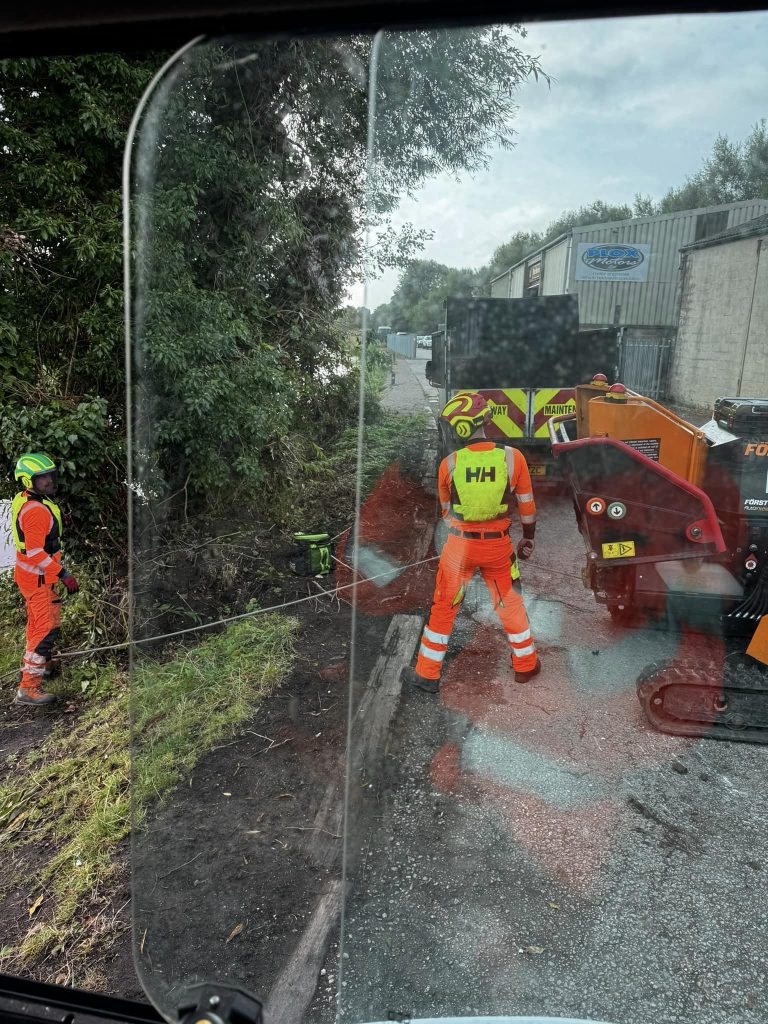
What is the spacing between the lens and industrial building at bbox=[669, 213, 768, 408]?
6.03 ft

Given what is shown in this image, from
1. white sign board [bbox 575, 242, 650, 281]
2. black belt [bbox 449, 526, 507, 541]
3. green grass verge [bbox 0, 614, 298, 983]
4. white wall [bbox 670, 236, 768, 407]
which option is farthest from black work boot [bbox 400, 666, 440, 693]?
white sign board [bbox 575, 242, 650, 281]

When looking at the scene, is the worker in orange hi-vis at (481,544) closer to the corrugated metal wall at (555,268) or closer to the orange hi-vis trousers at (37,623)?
the corrugated metal wall at (555,268)

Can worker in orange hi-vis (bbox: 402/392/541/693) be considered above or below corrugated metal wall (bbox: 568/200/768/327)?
below

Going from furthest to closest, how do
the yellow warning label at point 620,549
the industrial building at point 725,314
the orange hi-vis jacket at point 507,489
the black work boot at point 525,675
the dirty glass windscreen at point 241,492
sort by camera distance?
the black work boot at point 525,675
the orange hi-vis jacket at point 507,489
the yellow warning label at point 620,549
the industrial building at point 725,314
the dirty glass windscreen at point 241,492

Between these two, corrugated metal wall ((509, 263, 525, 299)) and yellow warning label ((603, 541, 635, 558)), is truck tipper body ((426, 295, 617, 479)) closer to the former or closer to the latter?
corrugated metal wall ((509, 263, 525, 299))

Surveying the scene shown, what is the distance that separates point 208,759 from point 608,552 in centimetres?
193

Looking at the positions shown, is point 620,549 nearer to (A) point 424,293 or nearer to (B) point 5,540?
(A) point 424,293

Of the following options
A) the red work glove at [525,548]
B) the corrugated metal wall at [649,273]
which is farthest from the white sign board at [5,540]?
the corrugated metal wall at [649,273]

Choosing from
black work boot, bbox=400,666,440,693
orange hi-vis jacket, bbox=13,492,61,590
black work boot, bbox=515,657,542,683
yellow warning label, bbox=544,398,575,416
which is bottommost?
black work boot, bbox=400,666,440,693

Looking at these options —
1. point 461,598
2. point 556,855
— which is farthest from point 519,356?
point 556,855

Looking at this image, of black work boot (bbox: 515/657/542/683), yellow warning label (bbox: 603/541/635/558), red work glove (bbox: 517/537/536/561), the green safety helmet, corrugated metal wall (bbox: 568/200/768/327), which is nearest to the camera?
corrugated metal wall (bbox: 568/200/768/327)

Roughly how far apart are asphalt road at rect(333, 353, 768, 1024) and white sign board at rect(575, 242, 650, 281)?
0.57 m

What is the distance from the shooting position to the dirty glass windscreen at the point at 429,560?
1.48 metres

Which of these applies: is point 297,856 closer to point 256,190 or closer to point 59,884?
point 59,884
